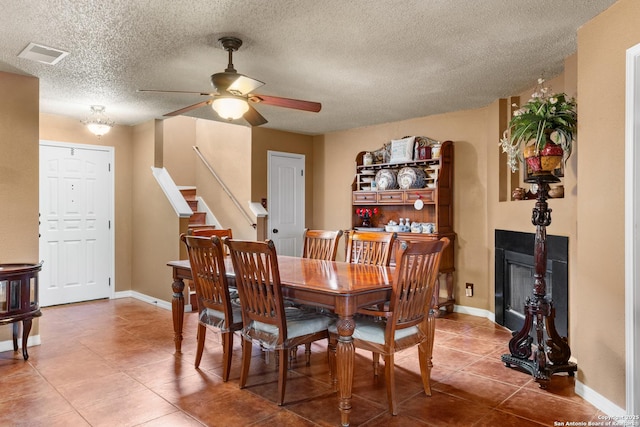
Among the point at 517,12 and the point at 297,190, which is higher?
the point at 517,12

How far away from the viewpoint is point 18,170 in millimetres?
3787

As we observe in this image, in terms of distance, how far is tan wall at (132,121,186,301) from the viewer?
5234 millimetres

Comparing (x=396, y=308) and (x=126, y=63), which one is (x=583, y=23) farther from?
(x=126, y=63)

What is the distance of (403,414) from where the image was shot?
251 cm

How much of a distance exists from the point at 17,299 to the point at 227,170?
3573 millimetres

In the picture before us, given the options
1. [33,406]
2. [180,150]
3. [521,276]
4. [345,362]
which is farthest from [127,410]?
[180,150]

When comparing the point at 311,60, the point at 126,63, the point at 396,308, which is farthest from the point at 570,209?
the point at 126,63

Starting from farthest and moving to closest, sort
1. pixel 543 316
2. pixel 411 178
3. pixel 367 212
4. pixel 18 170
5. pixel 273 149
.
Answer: pixel 273 149, pixel 367 212, pixel 411 178, pixel 18 170, pixel 543 316

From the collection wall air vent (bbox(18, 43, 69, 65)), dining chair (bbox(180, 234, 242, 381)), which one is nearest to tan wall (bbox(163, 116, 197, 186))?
wall air vent (bbox(18, 43, 69, 65))

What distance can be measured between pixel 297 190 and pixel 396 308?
14.2ft

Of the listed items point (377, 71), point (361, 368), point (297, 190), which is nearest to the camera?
point (361, 368)

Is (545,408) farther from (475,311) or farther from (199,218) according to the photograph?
(199,218)

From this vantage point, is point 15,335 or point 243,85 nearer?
point 243,85

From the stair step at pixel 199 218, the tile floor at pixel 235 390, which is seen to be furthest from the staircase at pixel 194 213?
the tile floor at pixel 235 390
